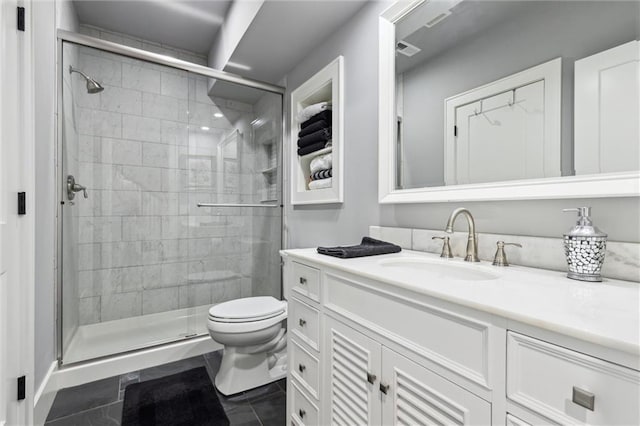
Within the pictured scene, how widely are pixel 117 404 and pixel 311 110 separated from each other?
204cm

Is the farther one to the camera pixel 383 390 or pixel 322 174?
pixel 322 174

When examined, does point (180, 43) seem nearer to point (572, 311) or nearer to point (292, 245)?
point (292, 245)

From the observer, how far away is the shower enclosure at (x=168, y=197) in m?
2.23

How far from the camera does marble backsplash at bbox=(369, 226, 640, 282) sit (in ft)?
2.54

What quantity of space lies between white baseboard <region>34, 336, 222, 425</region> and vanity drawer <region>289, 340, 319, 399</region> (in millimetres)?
1187

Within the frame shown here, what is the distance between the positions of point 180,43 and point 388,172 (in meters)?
2.53

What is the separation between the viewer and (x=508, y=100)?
3.44 ft

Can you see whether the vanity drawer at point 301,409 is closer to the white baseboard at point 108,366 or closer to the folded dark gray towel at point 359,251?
the folded dark gray towel at point 359,251

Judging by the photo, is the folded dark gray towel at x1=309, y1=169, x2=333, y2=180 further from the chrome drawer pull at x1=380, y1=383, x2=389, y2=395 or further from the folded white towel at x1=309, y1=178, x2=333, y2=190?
the chrome drawer pull at x1=380, y1=383, x2=389, y2=395

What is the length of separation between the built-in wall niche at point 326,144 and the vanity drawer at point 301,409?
100 cm

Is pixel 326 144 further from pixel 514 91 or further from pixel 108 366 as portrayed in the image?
pixel 108 366

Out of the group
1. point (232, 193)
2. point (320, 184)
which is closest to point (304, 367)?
point (320, 184)

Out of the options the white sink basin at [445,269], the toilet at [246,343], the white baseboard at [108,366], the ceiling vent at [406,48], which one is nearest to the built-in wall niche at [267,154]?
the toilet at [246,343]

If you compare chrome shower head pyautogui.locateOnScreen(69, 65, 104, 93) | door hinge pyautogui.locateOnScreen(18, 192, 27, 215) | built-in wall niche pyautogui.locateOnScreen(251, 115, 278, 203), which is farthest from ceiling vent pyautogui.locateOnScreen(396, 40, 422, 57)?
chrome shower head pyautogui.locateOnScreen(69, 65, 104, 93)
